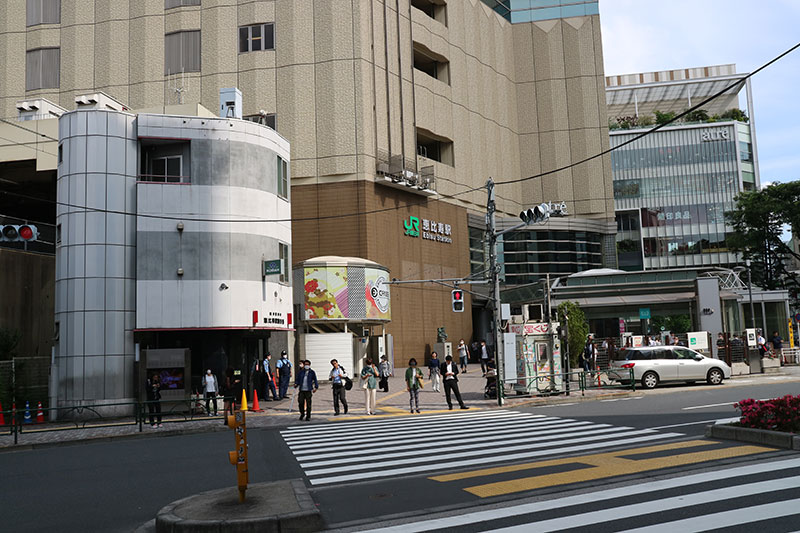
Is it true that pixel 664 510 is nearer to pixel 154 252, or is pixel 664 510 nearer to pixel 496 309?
pixel 496 309

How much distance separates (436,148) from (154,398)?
3671 cm

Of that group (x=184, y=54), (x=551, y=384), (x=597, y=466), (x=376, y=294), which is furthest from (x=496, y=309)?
(x=184, y=54)

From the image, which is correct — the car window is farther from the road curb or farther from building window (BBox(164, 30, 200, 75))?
building window (BBox(164, 30, 200, 75))

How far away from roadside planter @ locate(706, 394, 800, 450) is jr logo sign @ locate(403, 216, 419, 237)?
36.0m

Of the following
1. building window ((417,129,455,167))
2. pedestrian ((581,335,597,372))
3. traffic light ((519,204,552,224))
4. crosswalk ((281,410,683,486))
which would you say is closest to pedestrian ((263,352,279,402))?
crosswalk ((281,410,683,486))

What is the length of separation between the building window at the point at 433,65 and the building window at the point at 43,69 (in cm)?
2613

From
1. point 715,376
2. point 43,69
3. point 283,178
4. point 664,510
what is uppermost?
point 43,69

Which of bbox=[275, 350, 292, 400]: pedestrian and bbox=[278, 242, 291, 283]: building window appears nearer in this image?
bbox=[275, 350, 292, 400]: pedestrian

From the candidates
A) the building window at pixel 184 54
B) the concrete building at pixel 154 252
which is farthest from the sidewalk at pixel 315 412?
the building window at pixel 184 54

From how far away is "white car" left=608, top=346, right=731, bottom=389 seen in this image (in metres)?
28.2

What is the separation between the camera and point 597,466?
36.7 feet

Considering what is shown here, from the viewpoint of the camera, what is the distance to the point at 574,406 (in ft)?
76.3

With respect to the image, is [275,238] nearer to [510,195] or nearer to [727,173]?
[510,195]

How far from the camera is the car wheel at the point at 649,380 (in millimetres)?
28155
